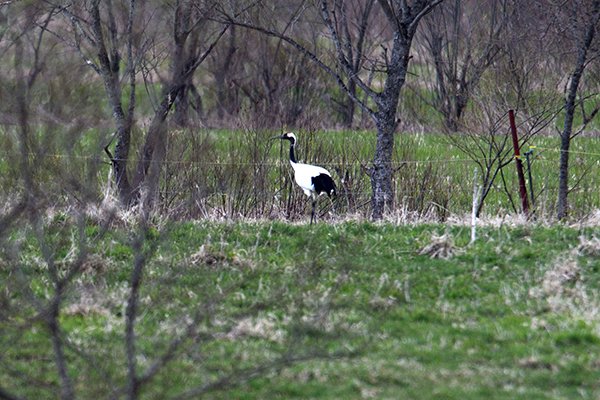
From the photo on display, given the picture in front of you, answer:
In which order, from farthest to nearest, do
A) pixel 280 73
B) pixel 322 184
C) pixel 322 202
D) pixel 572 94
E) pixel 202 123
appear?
pixel 280 73 < pixel 202 123 < pixel 322 202 < pixel 322 184 < pixel 572 94

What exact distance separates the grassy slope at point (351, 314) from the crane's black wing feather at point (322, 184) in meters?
2.41

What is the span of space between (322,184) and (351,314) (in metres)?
5.46

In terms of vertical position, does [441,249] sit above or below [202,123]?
below

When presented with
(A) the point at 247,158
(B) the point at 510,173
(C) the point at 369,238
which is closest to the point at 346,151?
(A) the point at 247,158

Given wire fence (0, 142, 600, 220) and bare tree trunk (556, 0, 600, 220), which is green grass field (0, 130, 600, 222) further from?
bare tree trunk (556, 0, 600, 220)

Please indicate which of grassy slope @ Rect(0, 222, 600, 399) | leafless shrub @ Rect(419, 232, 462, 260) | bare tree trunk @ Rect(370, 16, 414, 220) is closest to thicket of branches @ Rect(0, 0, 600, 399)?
bare tree trunk @ Rect(370, 16, 414, 220)

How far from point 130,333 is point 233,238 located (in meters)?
4.87

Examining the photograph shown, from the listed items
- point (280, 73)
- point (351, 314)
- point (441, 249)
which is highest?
point (280, 73)

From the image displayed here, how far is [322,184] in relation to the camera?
12711mm

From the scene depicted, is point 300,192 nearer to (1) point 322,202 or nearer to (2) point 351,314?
(1) point 322,202

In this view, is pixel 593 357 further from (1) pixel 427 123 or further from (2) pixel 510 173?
(1) pixel 427 123

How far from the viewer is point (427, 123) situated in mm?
23594

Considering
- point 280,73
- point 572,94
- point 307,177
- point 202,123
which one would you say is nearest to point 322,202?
point 307,177

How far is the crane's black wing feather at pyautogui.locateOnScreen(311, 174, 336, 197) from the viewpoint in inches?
500
